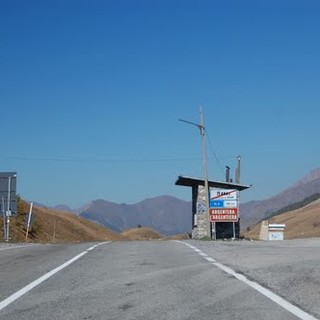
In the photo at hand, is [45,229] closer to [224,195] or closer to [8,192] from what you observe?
[8,192]

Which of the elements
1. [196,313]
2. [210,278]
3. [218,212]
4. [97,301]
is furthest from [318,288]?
[218,212]

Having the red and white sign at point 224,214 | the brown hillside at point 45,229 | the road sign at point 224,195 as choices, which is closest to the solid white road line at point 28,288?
the red and white sign at point 224,214

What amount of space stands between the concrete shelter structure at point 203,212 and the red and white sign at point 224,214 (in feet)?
1.66

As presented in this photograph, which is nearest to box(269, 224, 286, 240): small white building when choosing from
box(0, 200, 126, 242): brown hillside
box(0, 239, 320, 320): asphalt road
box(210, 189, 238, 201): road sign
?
box(210, 189, 238, 201): road sign

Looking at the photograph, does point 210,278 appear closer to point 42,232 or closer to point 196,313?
point 196,313

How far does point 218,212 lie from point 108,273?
30.0m

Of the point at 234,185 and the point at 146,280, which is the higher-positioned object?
the point at 234,185

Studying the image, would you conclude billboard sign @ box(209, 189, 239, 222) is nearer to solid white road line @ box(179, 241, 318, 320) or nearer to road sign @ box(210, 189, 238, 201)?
road sign @ box(210, 189, 238, 201)

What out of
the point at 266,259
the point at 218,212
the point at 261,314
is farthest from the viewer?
the point at 218,212

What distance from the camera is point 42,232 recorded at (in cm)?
5156

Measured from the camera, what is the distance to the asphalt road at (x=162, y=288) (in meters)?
8.78

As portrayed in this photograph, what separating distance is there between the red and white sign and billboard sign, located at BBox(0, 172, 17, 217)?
1345 centimetres

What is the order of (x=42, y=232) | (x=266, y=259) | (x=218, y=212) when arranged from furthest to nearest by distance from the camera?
1. (x=42, y=232)
2. (x=218, y=212)
3. (x=266, y=259)

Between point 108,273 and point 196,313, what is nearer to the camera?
point 196,313
